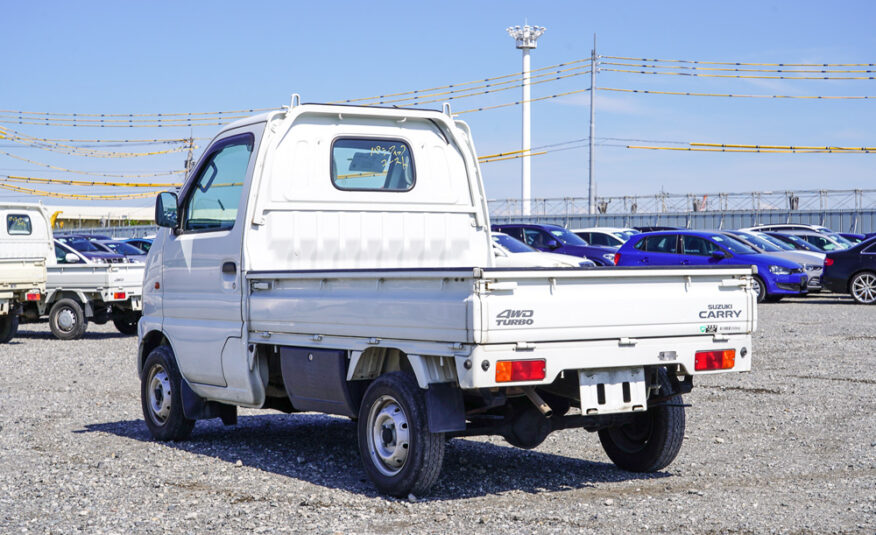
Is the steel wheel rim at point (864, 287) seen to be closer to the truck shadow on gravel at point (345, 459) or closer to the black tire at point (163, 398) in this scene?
the truck shadow on gravel at point (345, 459)

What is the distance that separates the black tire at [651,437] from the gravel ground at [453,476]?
0.44 feet

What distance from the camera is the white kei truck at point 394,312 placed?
6.31m

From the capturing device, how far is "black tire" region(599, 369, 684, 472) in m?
7.27

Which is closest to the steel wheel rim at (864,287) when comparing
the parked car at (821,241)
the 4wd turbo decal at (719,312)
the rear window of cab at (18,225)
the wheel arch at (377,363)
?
the parked car at (821,241)

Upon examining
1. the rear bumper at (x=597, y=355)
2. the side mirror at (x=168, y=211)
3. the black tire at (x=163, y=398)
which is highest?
the side mirror at (x=168, y=211)

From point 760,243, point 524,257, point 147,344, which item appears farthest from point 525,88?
point 147,344

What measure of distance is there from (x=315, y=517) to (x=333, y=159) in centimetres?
315

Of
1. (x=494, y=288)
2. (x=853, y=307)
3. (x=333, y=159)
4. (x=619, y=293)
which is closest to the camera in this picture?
(x=494, y=288)

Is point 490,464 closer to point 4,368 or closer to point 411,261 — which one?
point 411,261

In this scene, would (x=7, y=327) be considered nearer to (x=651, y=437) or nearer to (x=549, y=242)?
(x=549, y=242)

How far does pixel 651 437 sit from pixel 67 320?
14.5 metres

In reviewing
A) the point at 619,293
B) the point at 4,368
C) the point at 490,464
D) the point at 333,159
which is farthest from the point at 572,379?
the point at 4,368

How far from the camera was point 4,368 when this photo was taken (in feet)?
49.4

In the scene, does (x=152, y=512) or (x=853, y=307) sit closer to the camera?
(x=152, y=512)
